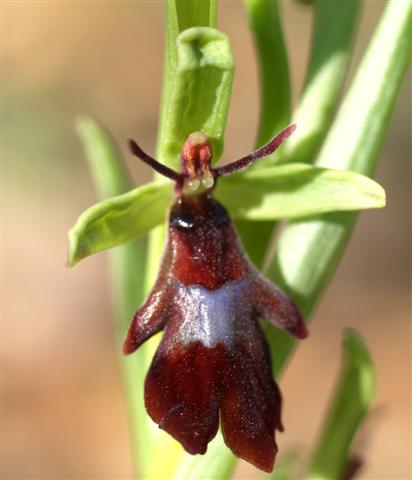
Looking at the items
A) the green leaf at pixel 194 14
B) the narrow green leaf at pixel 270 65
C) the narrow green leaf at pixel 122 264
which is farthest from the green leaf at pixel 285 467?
the green leaf at pixel 194 14

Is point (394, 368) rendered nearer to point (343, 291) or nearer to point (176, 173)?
point (343, 291)

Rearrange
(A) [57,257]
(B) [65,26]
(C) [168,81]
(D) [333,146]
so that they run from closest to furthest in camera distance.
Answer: (C) [168,81]
(D) [333,146]
(A) [57,257]
(B) [65,26]

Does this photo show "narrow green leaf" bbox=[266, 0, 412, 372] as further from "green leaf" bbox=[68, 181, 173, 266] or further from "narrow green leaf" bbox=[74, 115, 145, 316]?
"narrow green leaf" bbox=[74, 115, 145, 316]

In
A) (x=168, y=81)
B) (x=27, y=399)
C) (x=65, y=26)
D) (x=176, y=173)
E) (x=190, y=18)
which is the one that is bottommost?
(x=27, y=399)

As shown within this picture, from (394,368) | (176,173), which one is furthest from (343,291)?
(176,173)

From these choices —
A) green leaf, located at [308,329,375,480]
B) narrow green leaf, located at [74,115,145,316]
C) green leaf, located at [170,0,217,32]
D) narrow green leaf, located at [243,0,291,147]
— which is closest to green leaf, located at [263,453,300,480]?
green leaf, located at [308,329,375,480]

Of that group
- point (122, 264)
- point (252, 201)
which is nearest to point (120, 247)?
point (122, 264)

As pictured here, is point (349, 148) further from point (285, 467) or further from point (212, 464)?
point (285, 467)
